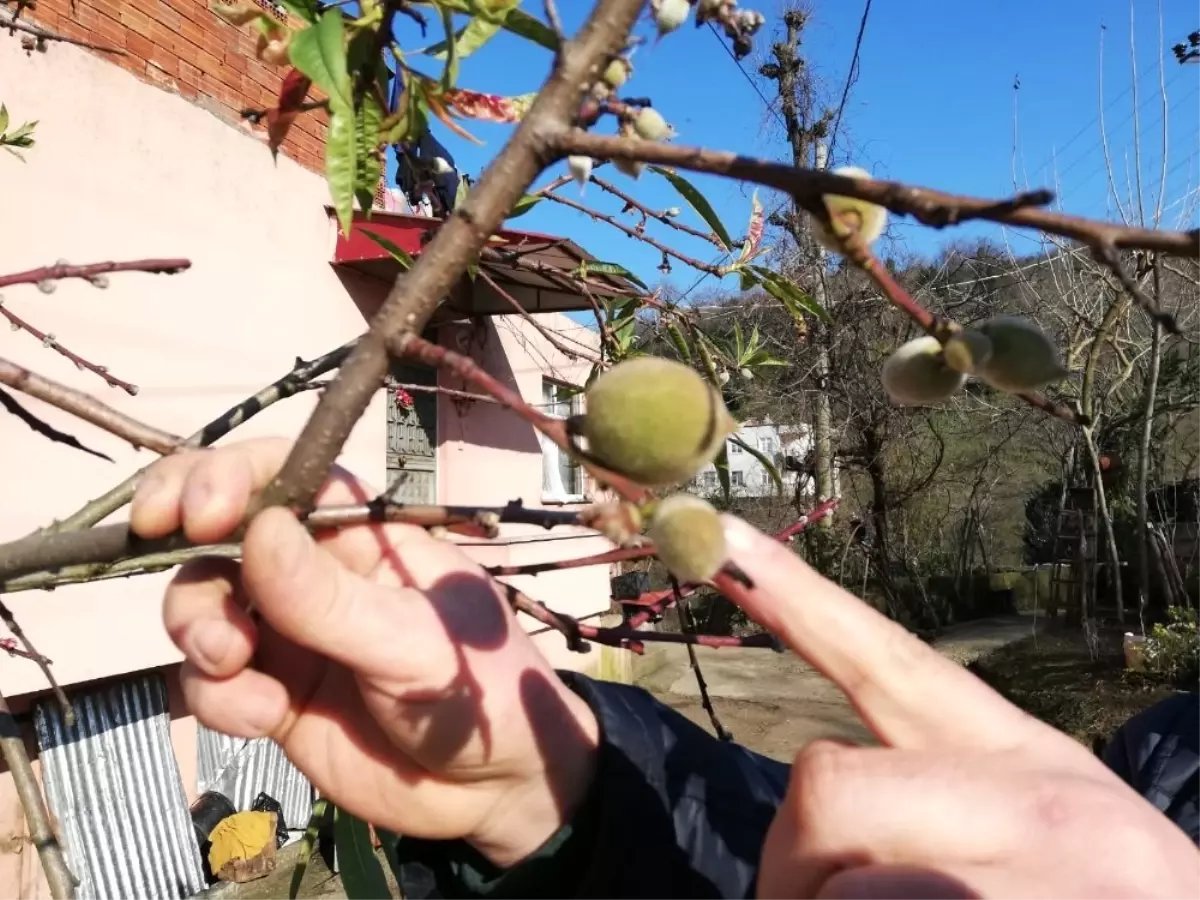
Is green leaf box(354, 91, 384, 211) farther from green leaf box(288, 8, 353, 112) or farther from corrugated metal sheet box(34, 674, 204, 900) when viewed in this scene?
corrugated metal sheet box(34, 674, 204, 900)

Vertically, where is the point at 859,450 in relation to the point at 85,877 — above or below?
above

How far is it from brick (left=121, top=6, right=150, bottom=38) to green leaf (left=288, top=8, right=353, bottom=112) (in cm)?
427

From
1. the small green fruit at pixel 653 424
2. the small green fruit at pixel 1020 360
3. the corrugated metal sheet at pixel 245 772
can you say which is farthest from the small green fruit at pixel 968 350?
the corrugated metal sheet at pixel 245 772

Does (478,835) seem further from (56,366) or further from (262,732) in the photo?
(56,366)

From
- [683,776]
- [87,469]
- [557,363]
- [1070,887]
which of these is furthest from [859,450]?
[1070,887]

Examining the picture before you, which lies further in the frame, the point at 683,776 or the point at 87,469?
the point at 87,469

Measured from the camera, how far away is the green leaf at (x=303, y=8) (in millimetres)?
940

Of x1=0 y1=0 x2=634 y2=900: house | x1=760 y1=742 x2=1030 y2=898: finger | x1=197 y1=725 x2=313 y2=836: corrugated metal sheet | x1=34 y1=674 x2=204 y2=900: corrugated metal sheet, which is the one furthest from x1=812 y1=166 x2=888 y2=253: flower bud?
x1=197 y1=725 x2=313 y2=836: corrugated metal sheet

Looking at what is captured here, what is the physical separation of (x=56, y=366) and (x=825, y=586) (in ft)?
13.0

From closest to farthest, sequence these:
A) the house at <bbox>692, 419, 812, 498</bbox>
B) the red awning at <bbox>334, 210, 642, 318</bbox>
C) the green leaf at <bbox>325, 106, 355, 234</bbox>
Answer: the green leaf at <bbox>325, 106, 355, 234</bbox> → the red awning at <bbox>334, 210, 642, 318</bbox> → the house at <bbox>692, 419, 812, 498</bbox>

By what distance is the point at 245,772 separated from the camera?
522cm

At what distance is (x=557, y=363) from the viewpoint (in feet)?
27.0

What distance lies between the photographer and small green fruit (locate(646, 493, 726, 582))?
0.55 m

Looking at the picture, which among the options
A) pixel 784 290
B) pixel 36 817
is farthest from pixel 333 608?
pixel 784 290
